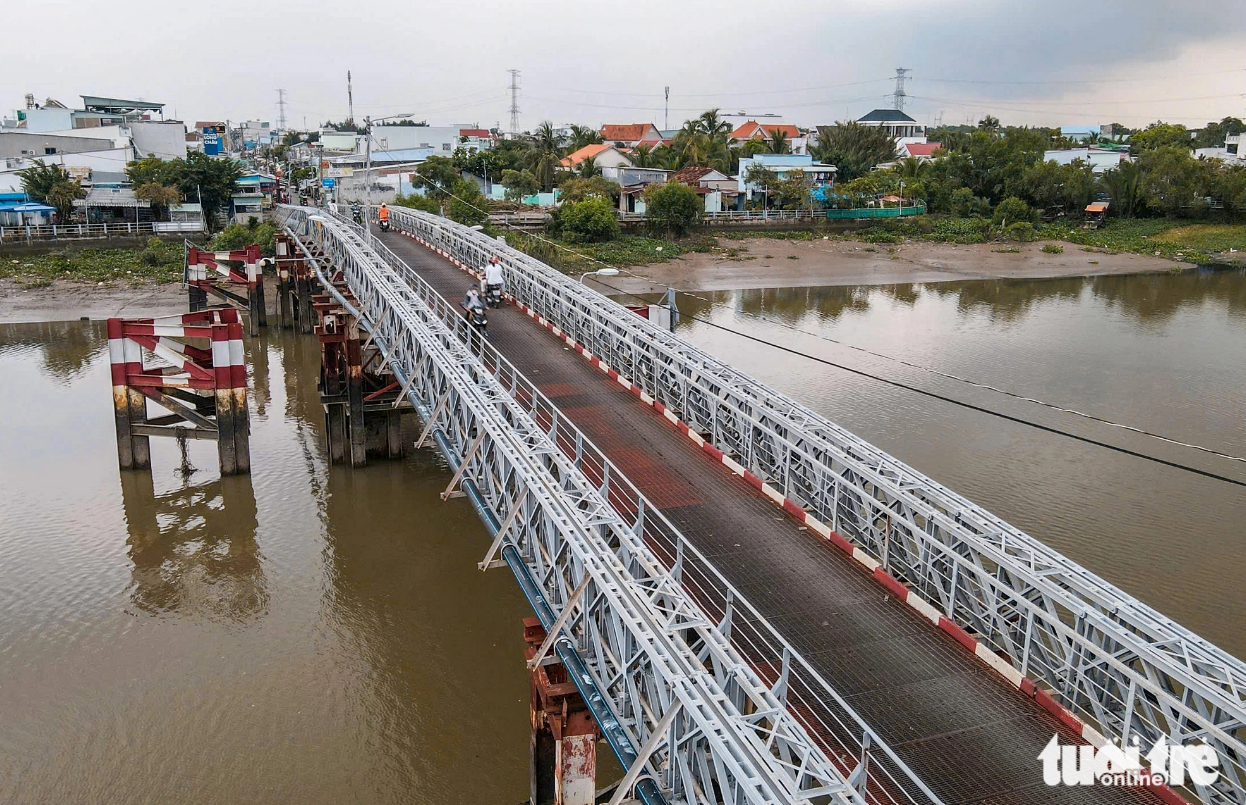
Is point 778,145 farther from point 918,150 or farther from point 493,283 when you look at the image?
point 493,283

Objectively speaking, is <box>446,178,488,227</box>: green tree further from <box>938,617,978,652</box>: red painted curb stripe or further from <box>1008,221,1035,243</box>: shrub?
→ <box>938,617,978,652</box>: red painted curb stripe

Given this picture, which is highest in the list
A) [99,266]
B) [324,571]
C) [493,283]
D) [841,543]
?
[493,283]

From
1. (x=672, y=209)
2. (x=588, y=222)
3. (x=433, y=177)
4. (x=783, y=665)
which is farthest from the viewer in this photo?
(x=433, y=177)

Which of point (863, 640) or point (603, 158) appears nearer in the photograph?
point (863, 640)

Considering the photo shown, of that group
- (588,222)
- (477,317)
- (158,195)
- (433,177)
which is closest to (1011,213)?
(588,222)

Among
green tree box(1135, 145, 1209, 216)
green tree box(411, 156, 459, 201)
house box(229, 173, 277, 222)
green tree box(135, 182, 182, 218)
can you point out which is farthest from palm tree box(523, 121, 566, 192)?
green tree box(1135, 145, 1209, 216)

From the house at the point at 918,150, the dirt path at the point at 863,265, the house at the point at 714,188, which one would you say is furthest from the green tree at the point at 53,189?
the house at the point at 918,150

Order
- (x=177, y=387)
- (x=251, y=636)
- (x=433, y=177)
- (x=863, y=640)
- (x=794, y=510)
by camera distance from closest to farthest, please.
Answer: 1. (x=863, y=640)
2. (x=794, y=510)
3. (x=251, y=636)
4. (x=177, y=387)
5. (x=433, y=177)

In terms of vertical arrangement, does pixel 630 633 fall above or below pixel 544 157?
below
